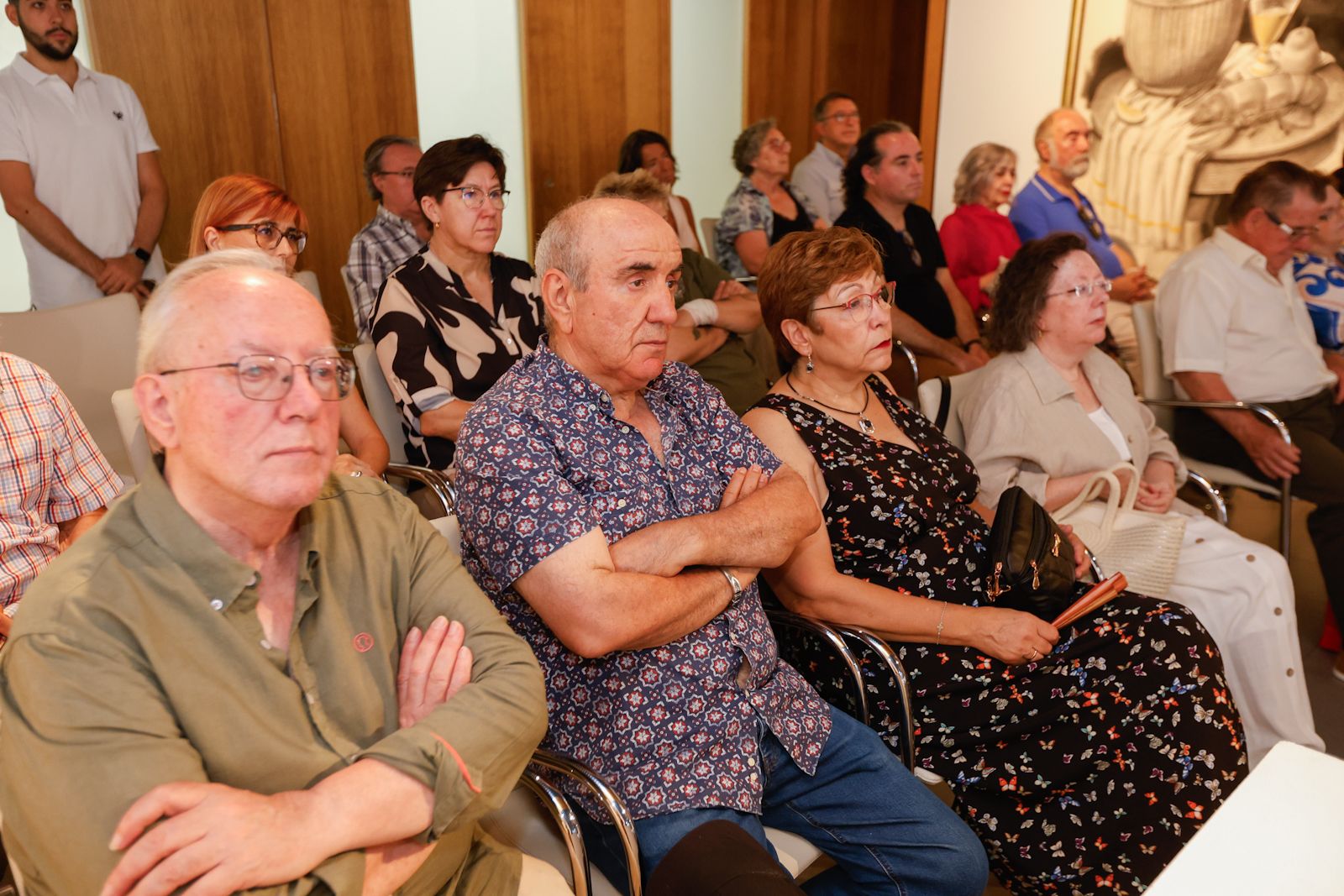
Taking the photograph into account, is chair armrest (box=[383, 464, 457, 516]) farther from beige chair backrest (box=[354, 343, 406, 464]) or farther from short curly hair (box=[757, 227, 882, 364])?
short curly hair (box=[757, 227, 882, 364])

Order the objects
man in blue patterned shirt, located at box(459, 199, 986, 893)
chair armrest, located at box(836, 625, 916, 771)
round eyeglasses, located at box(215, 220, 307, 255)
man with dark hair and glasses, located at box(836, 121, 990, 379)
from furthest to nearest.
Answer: man with dark hair and glasses, located at box(836, 121, 990, 379) < round eyeglasses, located at box(215, 220, 307, 255) < chair armrest, located at box(836, 625, 916, 771) < man in blue patterned shirt, located at box(459, 199, 986, 893)

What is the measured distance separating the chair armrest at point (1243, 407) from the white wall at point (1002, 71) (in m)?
2.87

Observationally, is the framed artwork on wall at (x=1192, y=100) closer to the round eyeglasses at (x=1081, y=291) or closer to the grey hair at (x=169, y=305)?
the round eyeglasses at (x=1081, y=291)

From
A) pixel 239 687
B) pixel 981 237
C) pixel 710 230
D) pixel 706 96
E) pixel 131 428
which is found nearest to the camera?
pixel 239 687

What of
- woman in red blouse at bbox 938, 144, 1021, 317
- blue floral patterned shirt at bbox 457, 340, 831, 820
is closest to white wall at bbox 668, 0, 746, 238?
woman in red blouse at bbox 938, 144, 1021, 317

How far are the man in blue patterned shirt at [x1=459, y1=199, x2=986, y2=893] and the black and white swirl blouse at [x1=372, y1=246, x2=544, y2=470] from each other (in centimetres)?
99

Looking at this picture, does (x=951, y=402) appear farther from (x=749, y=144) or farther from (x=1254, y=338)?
(x=749, y=144)

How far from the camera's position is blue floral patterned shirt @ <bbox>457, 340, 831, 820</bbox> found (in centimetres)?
163

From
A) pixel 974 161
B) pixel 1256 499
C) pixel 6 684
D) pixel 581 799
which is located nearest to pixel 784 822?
pixel 581 799

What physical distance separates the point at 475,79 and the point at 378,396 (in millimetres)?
3197

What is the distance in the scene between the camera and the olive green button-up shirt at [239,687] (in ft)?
3.53

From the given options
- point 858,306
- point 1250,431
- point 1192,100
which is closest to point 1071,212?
point 1192,100

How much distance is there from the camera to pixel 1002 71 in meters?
5.99

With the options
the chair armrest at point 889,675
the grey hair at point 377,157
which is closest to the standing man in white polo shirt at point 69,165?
the grey hair at point 377,157
